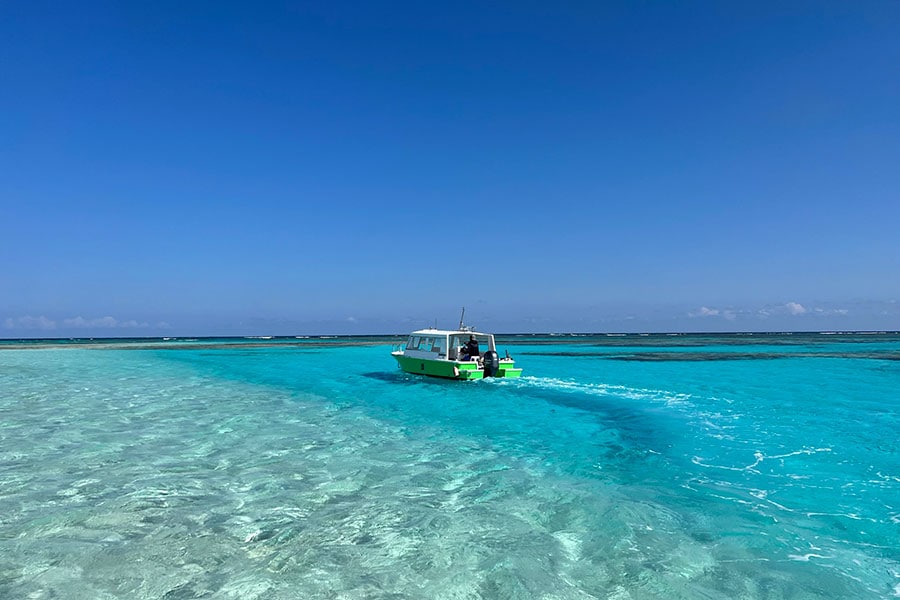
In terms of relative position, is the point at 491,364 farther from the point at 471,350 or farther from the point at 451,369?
the point at 451,369

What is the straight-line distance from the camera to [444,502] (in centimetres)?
1062

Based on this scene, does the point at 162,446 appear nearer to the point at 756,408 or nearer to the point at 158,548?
the point at 158,548

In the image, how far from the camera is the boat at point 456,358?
32312 mm

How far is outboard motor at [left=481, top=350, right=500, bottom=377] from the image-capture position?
107 ft

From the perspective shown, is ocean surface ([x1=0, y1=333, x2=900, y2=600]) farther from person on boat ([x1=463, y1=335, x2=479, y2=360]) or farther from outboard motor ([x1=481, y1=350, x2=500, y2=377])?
person on boat ([x1=463, y1=335, x2=479, y2=360])

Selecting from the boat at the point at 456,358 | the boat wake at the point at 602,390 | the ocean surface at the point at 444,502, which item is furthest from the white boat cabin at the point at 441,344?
the ocean surface at the point at 444,502

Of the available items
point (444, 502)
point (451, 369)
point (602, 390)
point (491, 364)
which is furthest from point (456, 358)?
point (444, 502)

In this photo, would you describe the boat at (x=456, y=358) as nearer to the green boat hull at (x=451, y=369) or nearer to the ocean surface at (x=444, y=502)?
the green boat hull at (x=451, y=369)

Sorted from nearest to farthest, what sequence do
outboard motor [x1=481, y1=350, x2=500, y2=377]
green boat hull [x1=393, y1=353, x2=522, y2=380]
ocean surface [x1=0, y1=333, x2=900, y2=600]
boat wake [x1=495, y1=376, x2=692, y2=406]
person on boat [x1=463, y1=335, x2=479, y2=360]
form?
1. ocean surface [x1=0, y1=333, x2=900, y2=600]
2. boat wake [x1=495, y1=376, x2=692, y2=406]
3. green boat hull [x1=393, y1=353, x2=522, y2=380]
4. outboard motor [x1=481, y1=350, x2=500, y2=377]
5. person on boat [x1=463, y1=335, x2=479, y2=360]

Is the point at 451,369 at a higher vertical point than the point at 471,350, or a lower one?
lower

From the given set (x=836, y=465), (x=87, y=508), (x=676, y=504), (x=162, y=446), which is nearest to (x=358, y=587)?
(x=87, y=508)

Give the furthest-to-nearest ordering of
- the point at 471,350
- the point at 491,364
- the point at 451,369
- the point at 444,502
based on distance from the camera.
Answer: the point at 471,350
the point at 491,364
the point at 451,369
the point at 444,502

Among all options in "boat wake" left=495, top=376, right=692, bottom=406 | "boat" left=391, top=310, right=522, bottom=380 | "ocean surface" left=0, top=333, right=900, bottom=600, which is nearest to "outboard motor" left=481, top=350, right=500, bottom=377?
"boat" left=391, top=310, right=522, bottom=380

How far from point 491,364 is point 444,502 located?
2220 cm
